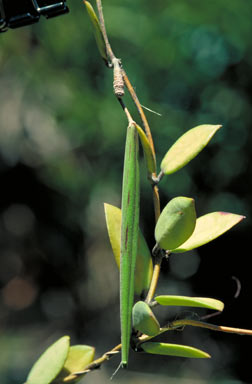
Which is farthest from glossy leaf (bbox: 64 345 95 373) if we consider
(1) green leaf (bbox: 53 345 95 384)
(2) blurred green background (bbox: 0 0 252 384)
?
(2) blurred green background (bbox: 0 0 252 384)

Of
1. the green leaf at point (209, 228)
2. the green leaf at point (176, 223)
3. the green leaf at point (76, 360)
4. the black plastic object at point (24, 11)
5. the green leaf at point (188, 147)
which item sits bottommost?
the green leaf at point (76, 360)

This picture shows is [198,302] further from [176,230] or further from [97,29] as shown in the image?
[97,29]

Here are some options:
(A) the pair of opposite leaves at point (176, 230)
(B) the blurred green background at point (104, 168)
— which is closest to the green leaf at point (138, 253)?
(A) the pair of opposite leaves at point (176, 230)

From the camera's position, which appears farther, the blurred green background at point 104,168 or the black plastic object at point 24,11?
the blurred green background at point 104,168

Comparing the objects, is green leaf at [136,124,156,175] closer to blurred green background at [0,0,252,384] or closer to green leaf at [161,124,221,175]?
green leaf at [161,124,221,175]

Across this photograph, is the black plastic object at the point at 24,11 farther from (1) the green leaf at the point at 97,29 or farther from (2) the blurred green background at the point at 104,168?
(2) the blurred green background at the point at 104,168

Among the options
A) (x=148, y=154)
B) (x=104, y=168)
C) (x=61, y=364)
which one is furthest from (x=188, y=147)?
(x=104, y=168)
